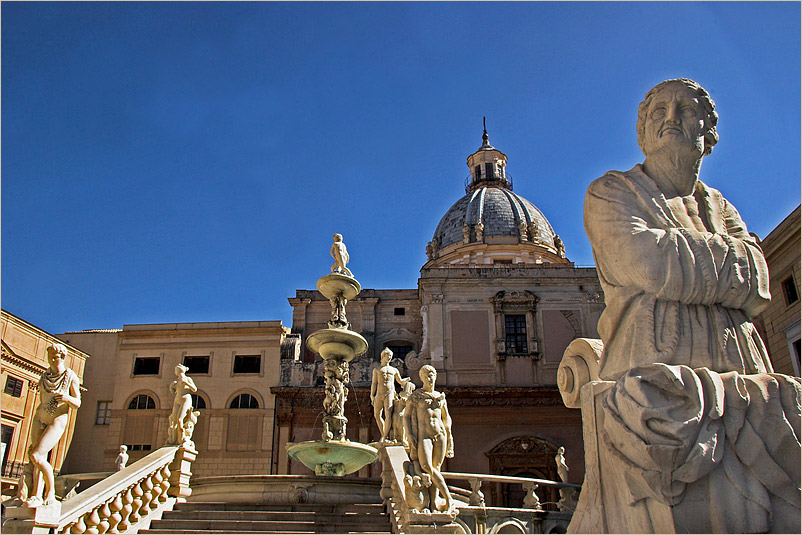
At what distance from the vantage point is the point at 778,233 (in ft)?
73.4

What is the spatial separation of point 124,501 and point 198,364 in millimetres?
24057

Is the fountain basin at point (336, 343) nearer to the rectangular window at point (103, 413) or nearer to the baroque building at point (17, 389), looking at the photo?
the baroque building at point (17, 389)

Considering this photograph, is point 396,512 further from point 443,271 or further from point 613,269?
point 443,271

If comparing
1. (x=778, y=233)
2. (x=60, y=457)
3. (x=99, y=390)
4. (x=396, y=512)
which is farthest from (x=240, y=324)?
(x=396, y=512)

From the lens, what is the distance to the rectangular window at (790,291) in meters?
22.1

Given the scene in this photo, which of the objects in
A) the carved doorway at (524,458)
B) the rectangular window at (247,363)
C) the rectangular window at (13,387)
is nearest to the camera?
the rectangular window at (13,387)

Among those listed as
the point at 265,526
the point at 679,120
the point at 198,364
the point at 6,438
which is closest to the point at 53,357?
the point at 265,526

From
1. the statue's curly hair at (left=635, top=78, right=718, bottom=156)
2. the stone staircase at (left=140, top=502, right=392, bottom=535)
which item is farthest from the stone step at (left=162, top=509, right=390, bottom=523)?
the statue's curly hair at (left=635, top=78, right=718, bottom=156)

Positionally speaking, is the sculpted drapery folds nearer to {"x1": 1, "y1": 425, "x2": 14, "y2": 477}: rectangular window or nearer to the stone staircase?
the stone staircase

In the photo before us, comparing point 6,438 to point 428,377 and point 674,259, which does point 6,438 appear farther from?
point 674,259

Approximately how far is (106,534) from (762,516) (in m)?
8.77

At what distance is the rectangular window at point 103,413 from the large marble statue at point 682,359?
1320 inches

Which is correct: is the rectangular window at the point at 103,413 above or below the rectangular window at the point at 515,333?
below

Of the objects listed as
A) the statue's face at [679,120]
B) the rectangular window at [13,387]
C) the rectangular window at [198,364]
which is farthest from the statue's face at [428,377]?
the rectangular window at [198,364]
